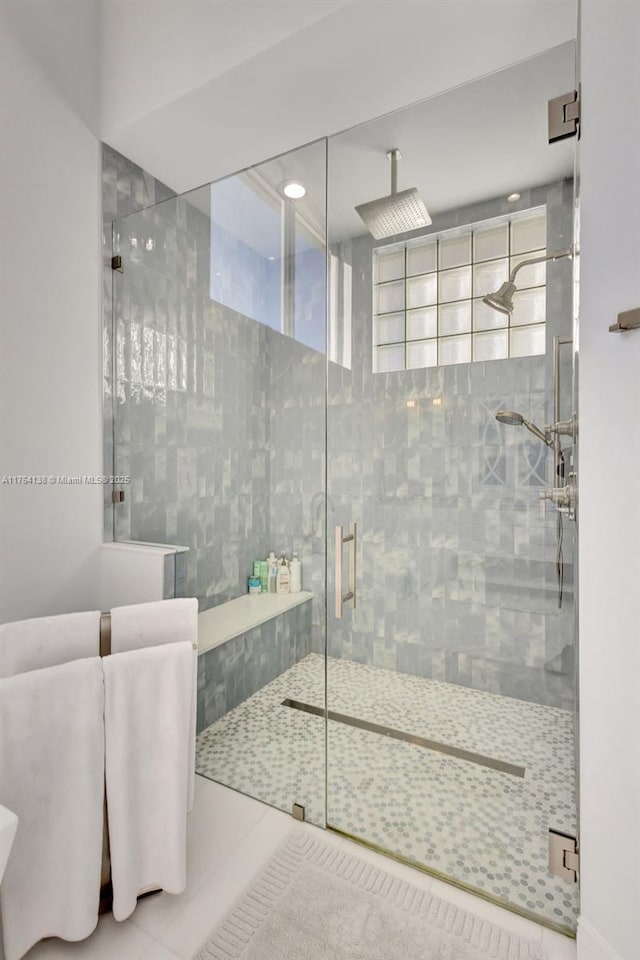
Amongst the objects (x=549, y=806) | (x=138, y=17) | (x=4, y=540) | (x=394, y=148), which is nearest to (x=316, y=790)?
(x=549, y=806)

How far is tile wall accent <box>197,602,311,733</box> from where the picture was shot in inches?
72.2

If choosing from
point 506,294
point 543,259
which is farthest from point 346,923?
point 543,259

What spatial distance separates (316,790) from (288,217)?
2151 millimetres

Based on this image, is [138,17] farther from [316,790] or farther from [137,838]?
[316,790]

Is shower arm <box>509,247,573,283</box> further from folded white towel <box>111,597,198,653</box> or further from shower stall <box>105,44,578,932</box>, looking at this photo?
folded white towel <box>111,597,198,653</box>

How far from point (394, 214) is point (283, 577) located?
4.55 ft

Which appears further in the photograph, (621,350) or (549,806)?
(549,806)

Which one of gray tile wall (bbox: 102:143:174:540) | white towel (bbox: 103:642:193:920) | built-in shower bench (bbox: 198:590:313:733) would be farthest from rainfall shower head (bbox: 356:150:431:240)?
white towel (bbox: 103:642:193:920)

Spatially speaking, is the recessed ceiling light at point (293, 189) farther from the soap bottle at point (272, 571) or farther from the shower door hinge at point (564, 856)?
the shower door hinge at point (564, 856)

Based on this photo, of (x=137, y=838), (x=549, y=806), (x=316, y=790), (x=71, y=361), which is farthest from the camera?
(x=71, y=361)

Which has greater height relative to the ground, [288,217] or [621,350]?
[288,217]

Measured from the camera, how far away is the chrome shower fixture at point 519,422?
4.99 ft

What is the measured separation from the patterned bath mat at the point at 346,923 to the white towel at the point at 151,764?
0.22m

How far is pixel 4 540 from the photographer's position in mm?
1719
